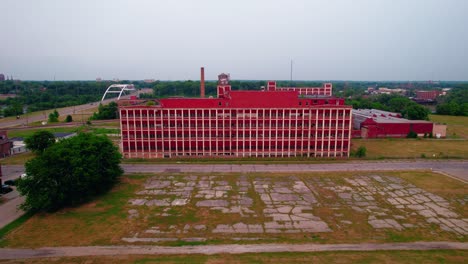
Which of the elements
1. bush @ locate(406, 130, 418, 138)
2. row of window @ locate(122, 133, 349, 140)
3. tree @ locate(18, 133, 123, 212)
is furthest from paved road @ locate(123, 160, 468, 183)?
bush @ locate(406, 130, 418, 138)

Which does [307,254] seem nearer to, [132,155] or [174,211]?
[174,211]

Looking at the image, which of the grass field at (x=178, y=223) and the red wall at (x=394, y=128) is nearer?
the grass field at (x=178, y=223)

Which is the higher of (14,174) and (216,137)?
(216,137)

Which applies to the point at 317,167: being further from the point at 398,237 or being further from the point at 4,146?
the point at 4,146

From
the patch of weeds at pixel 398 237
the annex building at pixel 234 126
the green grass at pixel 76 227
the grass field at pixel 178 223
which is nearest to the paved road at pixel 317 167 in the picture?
the annex building at pixel 234 126

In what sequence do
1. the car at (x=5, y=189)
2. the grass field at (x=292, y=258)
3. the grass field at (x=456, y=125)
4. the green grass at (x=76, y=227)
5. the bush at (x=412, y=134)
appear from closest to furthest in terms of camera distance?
the grass field at (x=292, y=258), the green grass at (x=76, y=227), the car at (x=5, y=189), the bush at (x=412, y=134), the grass field at (x=456, y=125)

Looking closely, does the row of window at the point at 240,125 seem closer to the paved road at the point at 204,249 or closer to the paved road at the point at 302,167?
the paved road at the point at 302,167

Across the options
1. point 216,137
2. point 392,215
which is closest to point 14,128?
point 216,137
